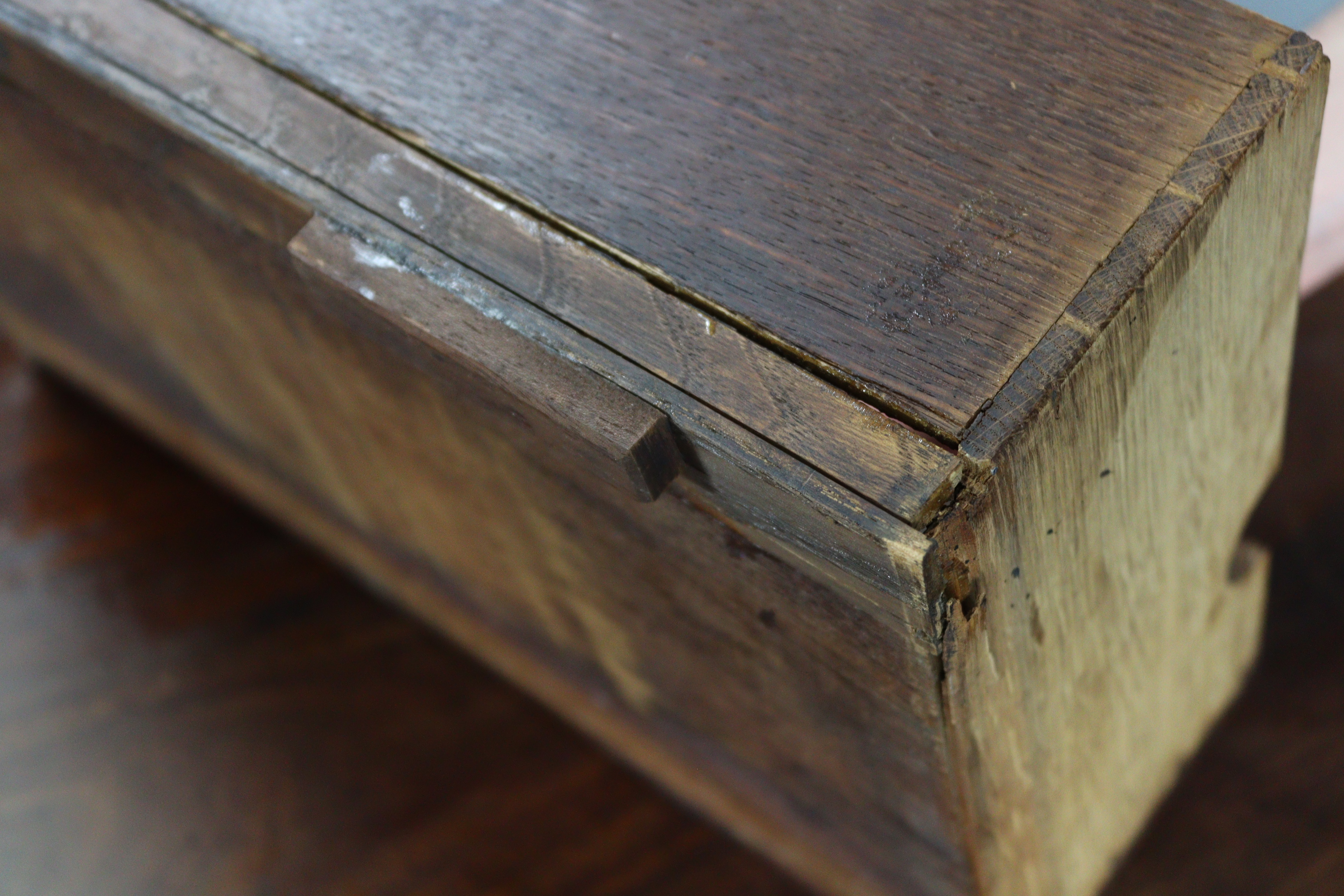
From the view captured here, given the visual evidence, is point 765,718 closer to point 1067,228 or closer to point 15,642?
point 1067,228

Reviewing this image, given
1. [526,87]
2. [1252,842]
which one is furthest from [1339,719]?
[526,87]

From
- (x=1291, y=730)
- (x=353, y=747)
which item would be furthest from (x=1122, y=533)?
(x=353, y=747)

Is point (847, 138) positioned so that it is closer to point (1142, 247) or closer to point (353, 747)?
point (1142, 247)

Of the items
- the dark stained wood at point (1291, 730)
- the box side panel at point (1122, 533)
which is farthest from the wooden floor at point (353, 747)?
Result: the box side panel at point (1122, 533)

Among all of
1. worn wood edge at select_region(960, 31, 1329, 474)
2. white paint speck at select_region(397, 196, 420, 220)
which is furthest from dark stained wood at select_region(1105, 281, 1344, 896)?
white paint speck at select_region(397, 196, 420, 220)

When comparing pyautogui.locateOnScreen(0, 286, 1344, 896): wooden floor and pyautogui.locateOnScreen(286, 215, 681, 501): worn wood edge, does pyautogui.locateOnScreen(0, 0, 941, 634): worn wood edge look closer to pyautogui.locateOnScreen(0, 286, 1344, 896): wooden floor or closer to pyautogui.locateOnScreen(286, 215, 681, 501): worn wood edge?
pyautogui.locateOnScreen(286, 215, 681, 501): worn wood edge
